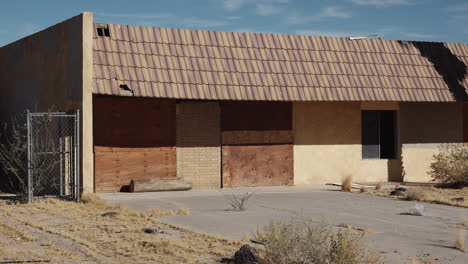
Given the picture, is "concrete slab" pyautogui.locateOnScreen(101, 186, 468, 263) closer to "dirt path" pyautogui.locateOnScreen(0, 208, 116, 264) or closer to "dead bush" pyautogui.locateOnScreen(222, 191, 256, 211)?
"dead bush" pyautogui.locateOnScreen(222, 191, 256, 211)

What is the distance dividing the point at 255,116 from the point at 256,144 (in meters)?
0.96

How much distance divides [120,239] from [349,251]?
15.4 ft

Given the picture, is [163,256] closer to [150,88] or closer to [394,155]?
[150,88]

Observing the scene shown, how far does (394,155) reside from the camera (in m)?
27.8

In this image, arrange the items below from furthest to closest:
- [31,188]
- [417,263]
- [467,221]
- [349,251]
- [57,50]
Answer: [57,50], [31,188], [467,221], [417,263], [349,251]

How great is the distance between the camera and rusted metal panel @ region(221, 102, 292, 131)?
24.6 metres

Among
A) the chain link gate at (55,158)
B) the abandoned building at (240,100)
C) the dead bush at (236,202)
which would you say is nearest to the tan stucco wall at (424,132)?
the abandoned building at (240,100)

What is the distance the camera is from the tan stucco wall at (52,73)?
2097 centimetres

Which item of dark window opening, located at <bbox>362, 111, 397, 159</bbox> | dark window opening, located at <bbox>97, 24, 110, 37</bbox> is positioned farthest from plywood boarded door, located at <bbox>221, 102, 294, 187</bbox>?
dark window opening, located at <bbox>97, 24, 110, 37</bbox>

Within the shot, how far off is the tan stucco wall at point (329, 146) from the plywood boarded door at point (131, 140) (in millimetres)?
4925

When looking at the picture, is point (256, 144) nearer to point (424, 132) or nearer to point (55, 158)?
point (55, 158)

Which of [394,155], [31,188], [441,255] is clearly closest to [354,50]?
[394,155]

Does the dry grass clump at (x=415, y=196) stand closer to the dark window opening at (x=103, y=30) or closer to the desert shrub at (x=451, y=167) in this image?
the desert shrub at (x=451, y=167)

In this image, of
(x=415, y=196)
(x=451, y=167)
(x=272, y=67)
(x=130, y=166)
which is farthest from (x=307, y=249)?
(x=451, y=167)
